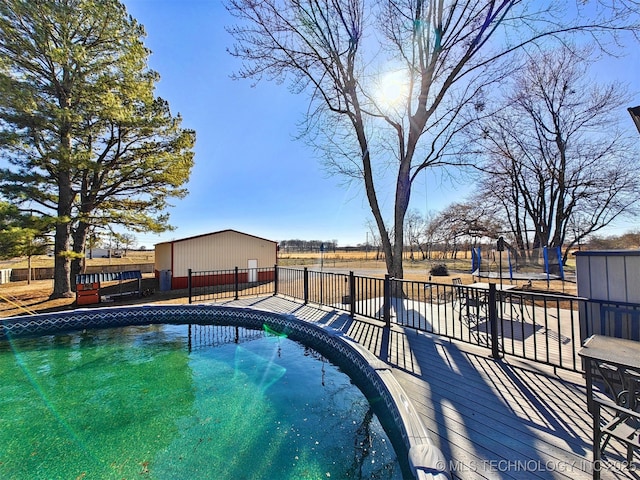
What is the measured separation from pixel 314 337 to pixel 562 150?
55.0ft

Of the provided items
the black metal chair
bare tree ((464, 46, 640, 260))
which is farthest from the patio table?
bare tree ((464, 46, 640, 260))

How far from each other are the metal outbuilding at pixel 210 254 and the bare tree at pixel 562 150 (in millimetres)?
12191

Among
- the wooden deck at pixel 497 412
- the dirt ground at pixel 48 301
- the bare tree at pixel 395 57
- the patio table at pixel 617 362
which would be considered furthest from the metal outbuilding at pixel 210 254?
the patio table at pixel 617 362

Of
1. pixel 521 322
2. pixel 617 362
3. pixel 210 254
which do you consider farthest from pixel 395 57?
pixel 210 254

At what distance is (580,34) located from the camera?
703cm

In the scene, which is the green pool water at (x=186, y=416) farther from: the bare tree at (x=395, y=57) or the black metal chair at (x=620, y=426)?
the bare tree at (x=395, y=57)

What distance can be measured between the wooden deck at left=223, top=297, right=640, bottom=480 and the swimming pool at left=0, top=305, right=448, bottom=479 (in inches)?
6.8

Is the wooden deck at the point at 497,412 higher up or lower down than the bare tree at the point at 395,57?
lower down

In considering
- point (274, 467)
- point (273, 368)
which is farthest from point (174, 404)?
point (274, 467)

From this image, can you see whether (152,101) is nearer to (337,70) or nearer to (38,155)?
(38,155)

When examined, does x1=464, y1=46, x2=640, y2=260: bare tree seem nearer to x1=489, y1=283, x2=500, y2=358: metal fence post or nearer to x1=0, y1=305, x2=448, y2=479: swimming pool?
x1=489, y1=283, x2=500, y2=358: metal fence post

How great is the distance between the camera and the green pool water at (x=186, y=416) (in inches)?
91.0

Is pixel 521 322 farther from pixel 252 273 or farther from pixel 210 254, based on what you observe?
pixel 210 254

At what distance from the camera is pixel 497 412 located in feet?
7.54
